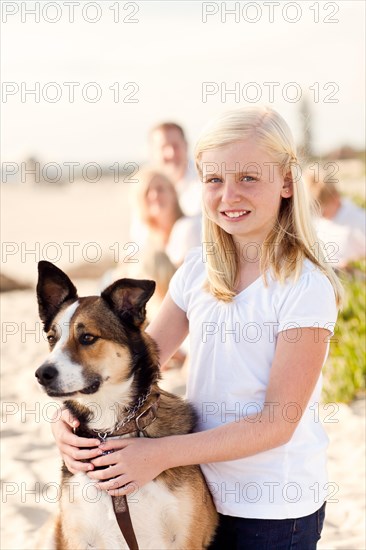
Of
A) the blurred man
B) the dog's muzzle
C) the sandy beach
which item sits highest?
the blurred man

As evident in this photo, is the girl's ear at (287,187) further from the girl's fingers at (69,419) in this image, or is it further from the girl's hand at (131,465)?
the girl's fingers at (69,419)

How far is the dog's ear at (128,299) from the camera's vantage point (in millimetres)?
2846

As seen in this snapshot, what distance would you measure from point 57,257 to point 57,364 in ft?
37.0

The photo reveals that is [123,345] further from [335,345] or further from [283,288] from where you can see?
[335,345]

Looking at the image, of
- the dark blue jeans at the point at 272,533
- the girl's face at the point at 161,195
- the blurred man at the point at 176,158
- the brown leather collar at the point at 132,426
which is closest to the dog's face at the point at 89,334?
the brown leather collar at the point at 132,426

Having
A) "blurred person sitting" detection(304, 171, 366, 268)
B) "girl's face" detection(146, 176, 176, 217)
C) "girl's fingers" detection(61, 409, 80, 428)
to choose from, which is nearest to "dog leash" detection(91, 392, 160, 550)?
"girl's fingers" detection(61, 409, 80, 428)

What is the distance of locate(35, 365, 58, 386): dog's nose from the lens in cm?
264

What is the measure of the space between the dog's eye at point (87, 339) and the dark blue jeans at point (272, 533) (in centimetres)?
84

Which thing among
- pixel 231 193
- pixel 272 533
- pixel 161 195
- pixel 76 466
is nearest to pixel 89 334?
pixel 76 466

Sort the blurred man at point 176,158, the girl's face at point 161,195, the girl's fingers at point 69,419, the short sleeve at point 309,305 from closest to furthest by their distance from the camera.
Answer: the short sleeve at point 309,305
the girl's fingers at point 69,419
the girl's face at point 161,195
the blurred man at point 176,158

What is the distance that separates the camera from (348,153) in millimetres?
30266

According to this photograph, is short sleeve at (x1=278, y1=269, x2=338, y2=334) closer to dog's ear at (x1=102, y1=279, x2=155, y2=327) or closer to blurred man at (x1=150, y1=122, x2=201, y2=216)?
dog's ear at (x1=102, y1=279, x2=155, y2=327)

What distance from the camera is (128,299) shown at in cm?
290

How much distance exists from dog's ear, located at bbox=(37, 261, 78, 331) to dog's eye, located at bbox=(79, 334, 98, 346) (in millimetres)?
214
